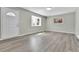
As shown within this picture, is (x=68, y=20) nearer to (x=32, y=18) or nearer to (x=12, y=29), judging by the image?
(x=32, y=18)

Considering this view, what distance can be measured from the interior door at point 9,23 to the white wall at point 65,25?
3.57 meters

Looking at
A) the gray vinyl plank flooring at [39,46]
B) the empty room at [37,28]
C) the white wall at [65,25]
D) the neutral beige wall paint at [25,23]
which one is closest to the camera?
the gray vinyl plank flooring at [39,46]

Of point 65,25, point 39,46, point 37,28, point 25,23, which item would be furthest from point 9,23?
point 65,25

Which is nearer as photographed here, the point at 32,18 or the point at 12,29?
the point at 12,29

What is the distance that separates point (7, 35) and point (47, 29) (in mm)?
4249

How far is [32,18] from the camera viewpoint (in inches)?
261

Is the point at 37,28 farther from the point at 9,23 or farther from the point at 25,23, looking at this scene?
the point at 9,23

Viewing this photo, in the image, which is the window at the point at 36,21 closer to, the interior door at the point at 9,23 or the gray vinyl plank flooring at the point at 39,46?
the interior door at the point at 9,23

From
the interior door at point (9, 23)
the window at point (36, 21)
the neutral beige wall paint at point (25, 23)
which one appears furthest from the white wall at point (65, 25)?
the interior door at point (9, 23)

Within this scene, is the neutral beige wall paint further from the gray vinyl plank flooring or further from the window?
the gray vinyl plank flooring

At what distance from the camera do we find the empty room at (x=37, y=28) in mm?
3188

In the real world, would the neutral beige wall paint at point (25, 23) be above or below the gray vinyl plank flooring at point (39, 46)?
above

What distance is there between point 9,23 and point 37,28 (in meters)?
2.84
